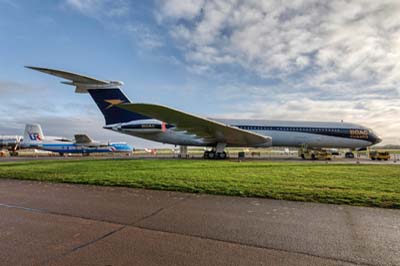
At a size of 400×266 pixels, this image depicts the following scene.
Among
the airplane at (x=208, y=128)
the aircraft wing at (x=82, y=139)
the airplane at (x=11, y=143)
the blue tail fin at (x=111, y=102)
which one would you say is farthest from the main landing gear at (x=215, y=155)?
the airplane at (x=11, y=143)

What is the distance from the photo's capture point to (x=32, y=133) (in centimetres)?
4638

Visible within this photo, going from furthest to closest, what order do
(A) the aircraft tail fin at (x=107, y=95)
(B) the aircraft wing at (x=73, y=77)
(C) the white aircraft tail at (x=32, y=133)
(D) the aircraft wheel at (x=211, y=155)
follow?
(C) the white aircraft tail at (x=32, y=133) → (D) the aircraft wheel at (x=211, y=155) → (A) the aircraft tail fin at (x=107, y=95) → (B) the aircraft wing at (x=73, y=77)

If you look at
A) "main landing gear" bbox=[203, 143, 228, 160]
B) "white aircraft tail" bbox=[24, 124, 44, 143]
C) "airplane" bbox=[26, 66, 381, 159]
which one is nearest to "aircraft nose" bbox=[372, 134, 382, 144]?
"airplane" bbox=[26, 66, 381, 159]

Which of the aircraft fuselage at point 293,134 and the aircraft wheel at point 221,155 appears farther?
the aircraft wheel at point 221,155

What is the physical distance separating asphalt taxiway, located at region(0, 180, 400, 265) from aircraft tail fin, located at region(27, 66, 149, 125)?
14659 millimetres

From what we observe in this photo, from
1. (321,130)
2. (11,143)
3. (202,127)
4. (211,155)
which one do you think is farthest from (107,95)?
(11,143)

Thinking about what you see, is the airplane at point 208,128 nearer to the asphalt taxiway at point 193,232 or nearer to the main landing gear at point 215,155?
the main landing gear at point 215,155

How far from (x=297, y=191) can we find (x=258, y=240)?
3.70 metres

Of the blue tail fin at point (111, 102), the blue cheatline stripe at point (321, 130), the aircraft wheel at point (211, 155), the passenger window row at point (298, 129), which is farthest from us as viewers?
the blue cheatline stripe at point (321, 130)

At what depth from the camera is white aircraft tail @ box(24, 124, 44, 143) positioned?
45844 mm

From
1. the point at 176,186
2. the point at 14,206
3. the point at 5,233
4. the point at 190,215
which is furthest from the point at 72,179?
the point at 190,215

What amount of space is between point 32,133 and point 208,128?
4324 centimetres

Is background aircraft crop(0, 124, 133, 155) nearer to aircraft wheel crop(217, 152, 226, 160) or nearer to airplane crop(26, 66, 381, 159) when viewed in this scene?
airplane crop(26, 66, 381, 159)

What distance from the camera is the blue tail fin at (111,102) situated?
1995 cm
